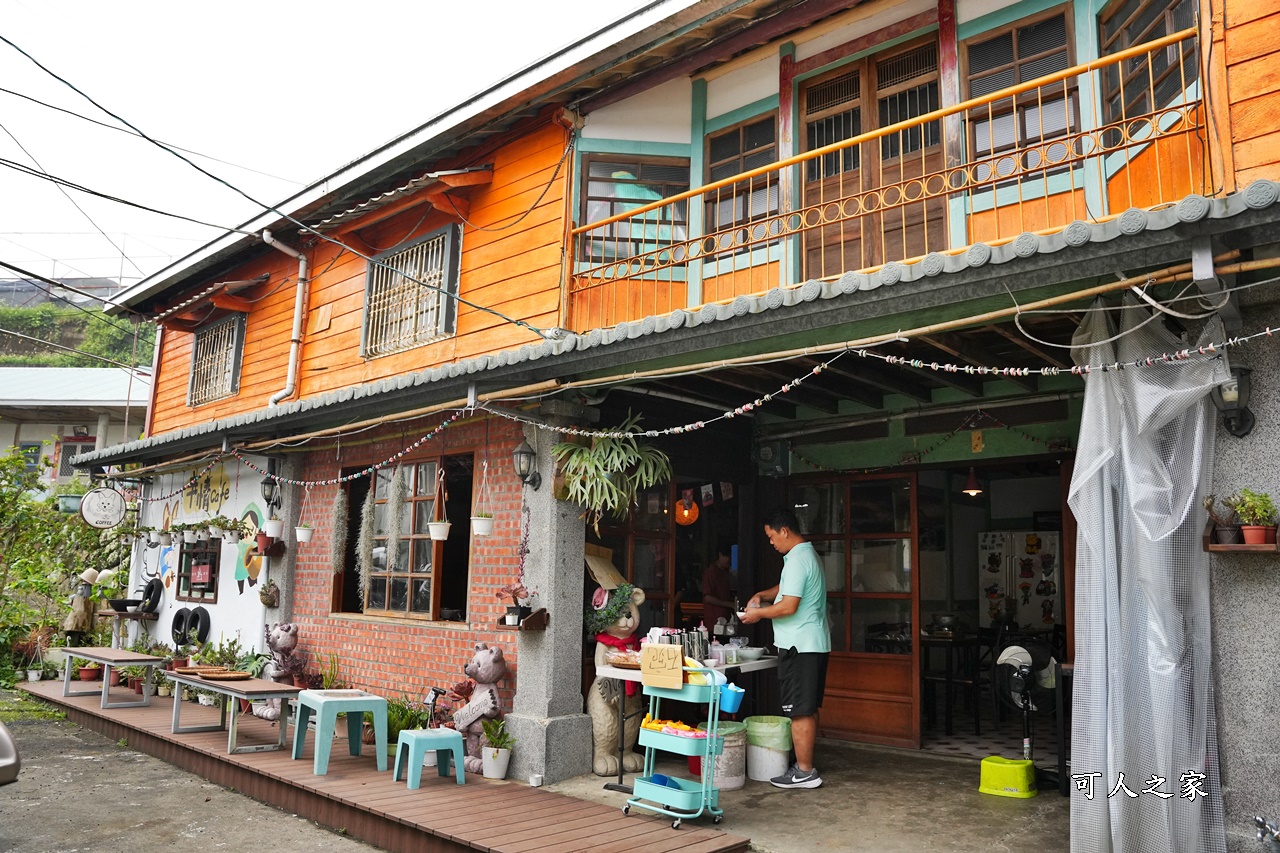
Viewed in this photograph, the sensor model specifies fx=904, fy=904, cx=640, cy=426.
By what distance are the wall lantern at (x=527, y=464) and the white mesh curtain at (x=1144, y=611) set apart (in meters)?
A: 3.96

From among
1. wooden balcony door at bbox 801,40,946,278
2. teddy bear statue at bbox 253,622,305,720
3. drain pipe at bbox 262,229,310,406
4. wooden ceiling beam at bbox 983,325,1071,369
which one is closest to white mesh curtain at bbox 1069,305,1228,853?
wooden ceiling beam at bbox 983,325,1071,369

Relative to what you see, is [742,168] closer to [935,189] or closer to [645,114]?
[645,114]

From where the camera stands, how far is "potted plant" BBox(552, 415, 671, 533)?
22.5ft

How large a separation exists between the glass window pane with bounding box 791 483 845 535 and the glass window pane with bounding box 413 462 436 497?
352cm

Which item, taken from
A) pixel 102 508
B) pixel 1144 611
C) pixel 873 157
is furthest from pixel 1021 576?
pixel 102 508

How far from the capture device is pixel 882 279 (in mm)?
4590

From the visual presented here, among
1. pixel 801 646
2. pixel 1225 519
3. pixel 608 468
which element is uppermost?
pixel 608 468

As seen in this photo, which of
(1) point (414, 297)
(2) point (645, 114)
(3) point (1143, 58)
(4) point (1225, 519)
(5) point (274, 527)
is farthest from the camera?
(5) point (274, 527)

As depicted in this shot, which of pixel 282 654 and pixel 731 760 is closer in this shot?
pixel 731 760

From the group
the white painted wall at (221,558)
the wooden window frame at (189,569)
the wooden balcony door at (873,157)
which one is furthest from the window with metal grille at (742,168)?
the wooden window frame at (189,569)

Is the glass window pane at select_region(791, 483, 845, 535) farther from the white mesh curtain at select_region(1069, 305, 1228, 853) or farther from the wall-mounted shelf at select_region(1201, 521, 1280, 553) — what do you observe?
the wall-mounted shelf at select_region(1201, 521, 1280, 553)

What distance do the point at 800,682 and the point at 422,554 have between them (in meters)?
3.94

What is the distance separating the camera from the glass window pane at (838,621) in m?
8.36

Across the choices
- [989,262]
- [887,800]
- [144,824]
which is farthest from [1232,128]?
[144,824]
